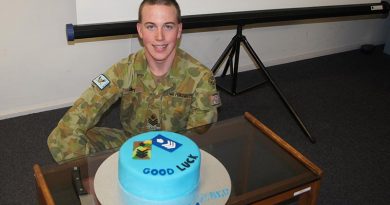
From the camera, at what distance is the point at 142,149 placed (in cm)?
92

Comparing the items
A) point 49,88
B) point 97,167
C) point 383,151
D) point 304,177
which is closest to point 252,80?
point 383,151

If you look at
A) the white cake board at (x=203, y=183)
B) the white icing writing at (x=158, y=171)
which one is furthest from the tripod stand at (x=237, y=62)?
the white icing writing at (x=158, y=171)

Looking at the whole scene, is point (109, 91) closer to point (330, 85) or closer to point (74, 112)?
point (74, 112)

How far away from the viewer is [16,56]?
201cm

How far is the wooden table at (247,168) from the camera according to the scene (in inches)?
41.0

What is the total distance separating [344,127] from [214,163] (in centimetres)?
143

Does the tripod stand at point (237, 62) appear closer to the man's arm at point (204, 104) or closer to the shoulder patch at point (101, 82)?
the man's arm at point (204, 104)

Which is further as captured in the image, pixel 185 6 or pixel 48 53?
pixel 48 53

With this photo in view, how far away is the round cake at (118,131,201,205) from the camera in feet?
2.76

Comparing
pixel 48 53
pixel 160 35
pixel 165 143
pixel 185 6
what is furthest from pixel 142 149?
pixel 48 53

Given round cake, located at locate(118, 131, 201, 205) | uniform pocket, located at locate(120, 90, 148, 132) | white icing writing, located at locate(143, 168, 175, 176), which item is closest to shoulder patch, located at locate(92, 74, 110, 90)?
uniform pocket, located at locate(120, 90, 148, 132)

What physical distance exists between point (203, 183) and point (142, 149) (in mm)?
199

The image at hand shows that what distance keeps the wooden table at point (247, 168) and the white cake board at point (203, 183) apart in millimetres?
27

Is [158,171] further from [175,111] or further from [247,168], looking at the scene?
[175,111]
